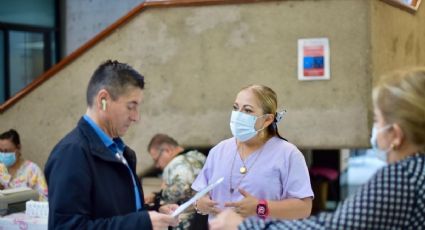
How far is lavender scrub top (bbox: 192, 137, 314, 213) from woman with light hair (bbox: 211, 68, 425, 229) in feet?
3.08

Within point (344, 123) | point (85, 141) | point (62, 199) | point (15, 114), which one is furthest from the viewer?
point (15, 114)

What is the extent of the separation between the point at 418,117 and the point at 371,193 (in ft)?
0.79

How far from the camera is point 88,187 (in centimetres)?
194

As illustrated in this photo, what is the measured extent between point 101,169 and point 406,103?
3.23 feet

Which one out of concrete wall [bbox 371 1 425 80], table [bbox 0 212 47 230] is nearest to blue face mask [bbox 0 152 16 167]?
table [bbox 0 212 47 230]

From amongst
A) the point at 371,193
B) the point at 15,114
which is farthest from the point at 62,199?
the point at 15,114

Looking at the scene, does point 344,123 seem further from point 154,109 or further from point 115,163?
point 115,163

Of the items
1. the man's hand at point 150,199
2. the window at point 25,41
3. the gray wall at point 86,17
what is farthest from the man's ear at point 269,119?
the window at point 25,41

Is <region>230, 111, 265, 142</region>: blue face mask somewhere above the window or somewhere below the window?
below

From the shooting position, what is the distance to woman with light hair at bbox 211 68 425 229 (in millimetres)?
1624

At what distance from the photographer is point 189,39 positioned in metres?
5.36

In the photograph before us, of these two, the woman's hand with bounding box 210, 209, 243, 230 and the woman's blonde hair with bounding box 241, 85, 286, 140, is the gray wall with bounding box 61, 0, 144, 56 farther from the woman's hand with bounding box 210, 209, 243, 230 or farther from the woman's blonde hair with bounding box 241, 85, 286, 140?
the woman's hand with bounding box 210, 209, 243, 230

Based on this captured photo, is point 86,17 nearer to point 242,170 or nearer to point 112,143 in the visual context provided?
point 242,170

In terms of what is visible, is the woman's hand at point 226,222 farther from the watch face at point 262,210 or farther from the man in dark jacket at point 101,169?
the watch face at point 262,210
